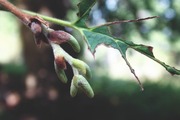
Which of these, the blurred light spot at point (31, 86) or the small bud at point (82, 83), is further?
the blurred light spot at point (31, 86)

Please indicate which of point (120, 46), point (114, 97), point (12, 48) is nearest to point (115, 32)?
point (114, 97)

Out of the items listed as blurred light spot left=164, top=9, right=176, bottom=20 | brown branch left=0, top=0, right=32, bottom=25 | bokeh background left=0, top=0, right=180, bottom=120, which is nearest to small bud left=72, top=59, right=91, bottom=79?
brown branch left=0, top=0, right=32, bottom=25

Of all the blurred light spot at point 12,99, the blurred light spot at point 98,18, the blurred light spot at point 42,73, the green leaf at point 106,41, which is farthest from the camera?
the blurred light spot at point 12,99

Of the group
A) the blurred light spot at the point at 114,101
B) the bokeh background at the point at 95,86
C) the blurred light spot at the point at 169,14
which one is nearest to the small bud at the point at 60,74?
the bokeh background at the point at 95,86

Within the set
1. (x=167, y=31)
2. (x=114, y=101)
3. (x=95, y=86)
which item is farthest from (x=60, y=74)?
(x=95, y=86)

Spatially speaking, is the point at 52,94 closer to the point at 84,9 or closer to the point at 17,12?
the point at 84,9

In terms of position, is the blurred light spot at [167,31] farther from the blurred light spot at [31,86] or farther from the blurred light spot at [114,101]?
the blurred light spot at [31,86]

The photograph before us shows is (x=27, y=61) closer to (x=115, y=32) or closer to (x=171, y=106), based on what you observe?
(x=115, y=32)

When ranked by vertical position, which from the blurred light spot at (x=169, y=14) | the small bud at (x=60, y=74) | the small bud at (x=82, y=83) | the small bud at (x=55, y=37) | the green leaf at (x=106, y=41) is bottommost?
the small bud at (x=82, y=83)

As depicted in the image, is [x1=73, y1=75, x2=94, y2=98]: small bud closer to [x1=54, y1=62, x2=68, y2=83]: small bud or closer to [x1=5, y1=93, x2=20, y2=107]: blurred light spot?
[x1=54, y1=62, x2=68, y2=83]: small bud

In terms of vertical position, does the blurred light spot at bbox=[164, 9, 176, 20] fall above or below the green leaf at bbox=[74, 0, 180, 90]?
above
